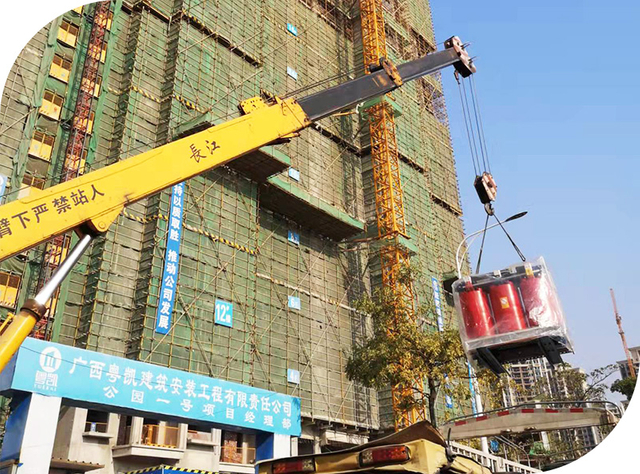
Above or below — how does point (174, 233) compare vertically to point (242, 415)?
above

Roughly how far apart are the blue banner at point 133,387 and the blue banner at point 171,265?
844 centimetres

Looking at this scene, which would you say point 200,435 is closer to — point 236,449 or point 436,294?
point 236,449

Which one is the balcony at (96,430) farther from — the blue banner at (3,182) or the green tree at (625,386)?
the green tree at (625,386)

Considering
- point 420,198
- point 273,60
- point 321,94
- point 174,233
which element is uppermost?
point 273,60

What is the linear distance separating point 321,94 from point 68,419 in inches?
683

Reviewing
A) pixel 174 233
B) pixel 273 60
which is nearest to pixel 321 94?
pixel 174 233

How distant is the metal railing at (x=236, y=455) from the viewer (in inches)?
1119

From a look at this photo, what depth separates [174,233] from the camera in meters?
26.5

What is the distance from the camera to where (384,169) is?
4084 cm

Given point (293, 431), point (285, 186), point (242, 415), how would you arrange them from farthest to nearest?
point (285, 186) < point (293, 431) < point (242, 415)

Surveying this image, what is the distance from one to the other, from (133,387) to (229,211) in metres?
16.2

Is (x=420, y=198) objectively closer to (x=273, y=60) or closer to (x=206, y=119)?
(x=273, y=60)

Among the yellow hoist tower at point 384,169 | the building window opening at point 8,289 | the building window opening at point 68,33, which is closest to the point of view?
the building window opening at point 8,289

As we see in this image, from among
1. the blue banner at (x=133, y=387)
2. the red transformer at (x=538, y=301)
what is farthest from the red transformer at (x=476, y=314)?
the blue banner at (x=133, y=387)
